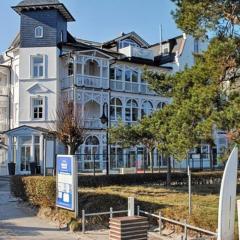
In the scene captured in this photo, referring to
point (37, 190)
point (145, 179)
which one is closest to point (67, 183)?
point (37, 190)

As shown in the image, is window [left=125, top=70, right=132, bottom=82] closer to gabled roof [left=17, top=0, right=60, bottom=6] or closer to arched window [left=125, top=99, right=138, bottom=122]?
arched window [left=125, top=99, right=138, bottom=122]

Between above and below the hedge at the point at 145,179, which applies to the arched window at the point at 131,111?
above

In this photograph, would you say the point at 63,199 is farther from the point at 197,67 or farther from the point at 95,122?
the point at 95,122

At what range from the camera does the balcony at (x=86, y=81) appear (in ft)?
138

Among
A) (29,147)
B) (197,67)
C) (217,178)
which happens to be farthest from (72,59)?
(197,67)

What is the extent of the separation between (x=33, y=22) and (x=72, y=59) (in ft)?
15.9

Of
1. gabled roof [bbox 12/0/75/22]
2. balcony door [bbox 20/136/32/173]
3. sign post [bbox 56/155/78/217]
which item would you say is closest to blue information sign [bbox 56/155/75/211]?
sign post [bbox 56/155/78/217]

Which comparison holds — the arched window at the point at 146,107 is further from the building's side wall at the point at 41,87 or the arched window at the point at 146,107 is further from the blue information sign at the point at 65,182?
the blue information sign at the point at 65,182

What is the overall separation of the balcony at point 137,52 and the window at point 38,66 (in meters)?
9.17

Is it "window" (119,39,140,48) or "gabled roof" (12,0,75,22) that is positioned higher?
"gabled roof" (12,0,75,22)

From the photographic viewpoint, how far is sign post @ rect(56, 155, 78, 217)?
47.9ft

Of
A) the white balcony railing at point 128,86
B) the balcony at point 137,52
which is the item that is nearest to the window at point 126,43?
the balcony at point 137,52

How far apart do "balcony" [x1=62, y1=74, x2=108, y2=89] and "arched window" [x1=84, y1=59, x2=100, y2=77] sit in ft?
4.71

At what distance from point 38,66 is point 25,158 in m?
7.98
